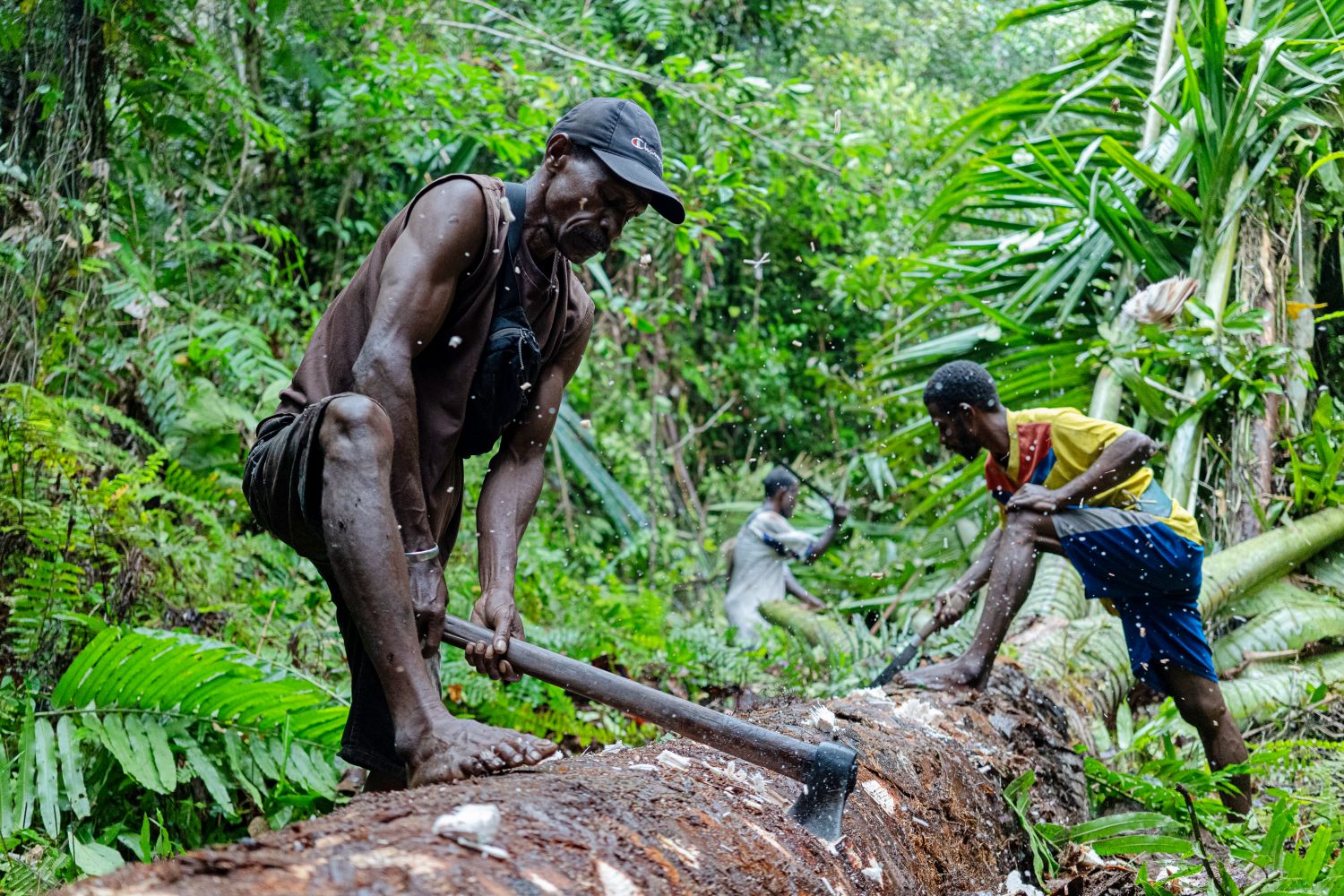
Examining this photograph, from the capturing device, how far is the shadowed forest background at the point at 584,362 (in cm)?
353

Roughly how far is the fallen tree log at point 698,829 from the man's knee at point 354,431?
0.71 metres

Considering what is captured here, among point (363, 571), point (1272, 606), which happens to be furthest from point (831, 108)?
point (363, 571)

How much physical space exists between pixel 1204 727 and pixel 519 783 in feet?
10.4

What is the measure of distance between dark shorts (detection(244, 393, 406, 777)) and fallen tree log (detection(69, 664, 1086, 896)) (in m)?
0.63

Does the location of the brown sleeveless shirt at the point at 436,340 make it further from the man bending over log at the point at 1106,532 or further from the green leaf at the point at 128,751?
the man bending over log at the point at 1106,532

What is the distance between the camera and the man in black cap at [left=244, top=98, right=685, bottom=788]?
221 centimetres

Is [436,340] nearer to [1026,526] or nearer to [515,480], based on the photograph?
[515,480]

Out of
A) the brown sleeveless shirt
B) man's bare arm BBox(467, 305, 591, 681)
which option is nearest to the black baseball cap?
the brown sleeveless shirt

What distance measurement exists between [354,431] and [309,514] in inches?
11.2

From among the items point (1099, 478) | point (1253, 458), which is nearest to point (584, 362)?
point (1253, 458)

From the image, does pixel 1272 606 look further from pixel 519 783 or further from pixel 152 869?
pixel 152 869

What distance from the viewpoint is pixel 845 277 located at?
9797 mm

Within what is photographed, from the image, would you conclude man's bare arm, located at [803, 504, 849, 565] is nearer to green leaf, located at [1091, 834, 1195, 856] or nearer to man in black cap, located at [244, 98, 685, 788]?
green leaf, located at [1091, 834, 1195, 856]

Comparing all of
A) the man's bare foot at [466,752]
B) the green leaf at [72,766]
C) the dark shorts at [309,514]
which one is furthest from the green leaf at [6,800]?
the man's bare foot at [466,752]
